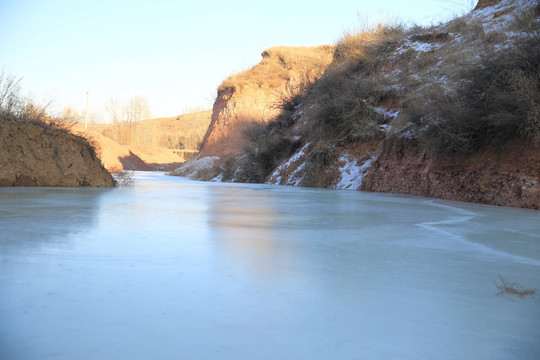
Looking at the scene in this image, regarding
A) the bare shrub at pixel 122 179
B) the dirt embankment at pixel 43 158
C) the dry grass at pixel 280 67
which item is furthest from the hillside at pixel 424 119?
the dry grass at pixel 280 67

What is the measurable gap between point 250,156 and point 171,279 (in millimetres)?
13857

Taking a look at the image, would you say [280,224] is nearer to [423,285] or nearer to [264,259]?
[264,259]

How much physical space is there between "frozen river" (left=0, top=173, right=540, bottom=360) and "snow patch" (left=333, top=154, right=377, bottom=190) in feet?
21.8

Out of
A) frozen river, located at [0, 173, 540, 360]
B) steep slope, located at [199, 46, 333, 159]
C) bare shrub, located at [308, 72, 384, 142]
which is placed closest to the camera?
frozen river, located at [0, 173, 540, 360]

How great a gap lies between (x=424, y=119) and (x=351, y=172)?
2853mm

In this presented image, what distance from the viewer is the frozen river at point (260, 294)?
49.2 inches

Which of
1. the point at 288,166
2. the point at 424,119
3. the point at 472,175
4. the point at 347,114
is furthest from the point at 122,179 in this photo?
the point at 472,175

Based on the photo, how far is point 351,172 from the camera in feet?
34.1

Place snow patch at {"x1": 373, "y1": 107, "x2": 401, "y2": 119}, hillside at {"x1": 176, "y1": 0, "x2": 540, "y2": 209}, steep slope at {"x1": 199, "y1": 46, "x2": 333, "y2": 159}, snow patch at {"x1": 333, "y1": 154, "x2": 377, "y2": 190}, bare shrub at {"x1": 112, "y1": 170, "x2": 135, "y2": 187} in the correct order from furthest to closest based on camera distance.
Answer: steep slope at {"x1": 199, "y1": 46, "x2": 333, "y2": 159}
bare shrub at {"x1": 112, "y1": 170, "x2": 135, "y2": 187}
snow patch at {"x1": 373, "y1": 107, "x2": 401, "y2": 119}
snow patch at {"x1": 333, "y1": 154, "x2": 377, "y2": 190}
hillside at {"x1": 176, "y1": 0, "x2": 540, "y2": 209}

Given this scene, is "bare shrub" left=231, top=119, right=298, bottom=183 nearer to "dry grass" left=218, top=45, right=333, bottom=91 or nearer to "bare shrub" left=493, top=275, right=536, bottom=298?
"bare shrub" left=493, top=275, right=536, bottom=298

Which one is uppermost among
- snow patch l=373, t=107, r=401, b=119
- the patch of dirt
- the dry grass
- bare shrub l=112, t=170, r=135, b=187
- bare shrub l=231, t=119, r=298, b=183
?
the dry grass

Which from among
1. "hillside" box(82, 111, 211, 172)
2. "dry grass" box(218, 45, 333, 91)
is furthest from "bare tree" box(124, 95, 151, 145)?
"dry grass" box(218, 45, 333, 91)

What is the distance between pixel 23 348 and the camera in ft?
3.91

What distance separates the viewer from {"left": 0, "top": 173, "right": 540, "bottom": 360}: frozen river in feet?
4.10
